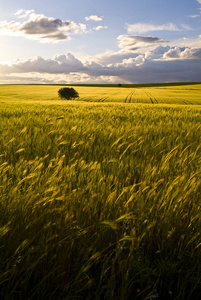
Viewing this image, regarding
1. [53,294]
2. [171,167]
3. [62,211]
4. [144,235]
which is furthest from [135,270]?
[171,167]

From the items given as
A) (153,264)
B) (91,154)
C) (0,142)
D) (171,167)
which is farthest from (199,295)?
(0,142)

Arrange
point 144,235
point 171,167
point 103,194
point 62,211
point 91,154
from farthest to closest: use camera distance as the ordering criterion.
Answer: point 91,154
point 171,167
point 103,194
point 62,211
point 144,235

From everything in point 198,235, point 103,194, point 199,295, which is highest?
point 103,194

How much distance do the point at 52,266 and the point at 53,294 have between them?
12cm

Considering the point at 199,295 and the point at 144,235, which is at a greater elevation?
the point at 144,235

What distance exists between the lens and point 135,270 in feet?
3.42

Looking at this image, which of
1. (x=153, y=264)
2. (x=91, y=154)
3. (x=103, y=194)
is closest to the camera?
(x=153, y=264)

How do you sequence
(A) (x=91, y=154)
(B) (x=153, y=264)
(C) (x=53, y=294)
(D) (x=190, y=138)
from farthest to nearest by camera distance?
(D) (x=190, y=138) < (A) (x=91, y=154) < (B) (x=153, y=264) < (C) (x=53, y=294)

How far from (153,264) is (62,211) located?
553mm

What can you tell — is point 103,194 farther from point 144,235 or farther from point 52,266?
point 52,266

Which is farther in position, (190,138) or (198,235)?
(190,138)

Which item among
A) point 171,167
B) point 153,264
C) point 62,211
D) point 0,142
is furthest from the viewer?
point 0,142

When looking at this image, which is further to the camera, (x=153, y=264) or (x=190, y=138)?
(x=190, y=138)

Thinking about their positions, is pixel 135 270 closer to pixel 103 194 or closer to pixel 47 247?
pixel 47 247
